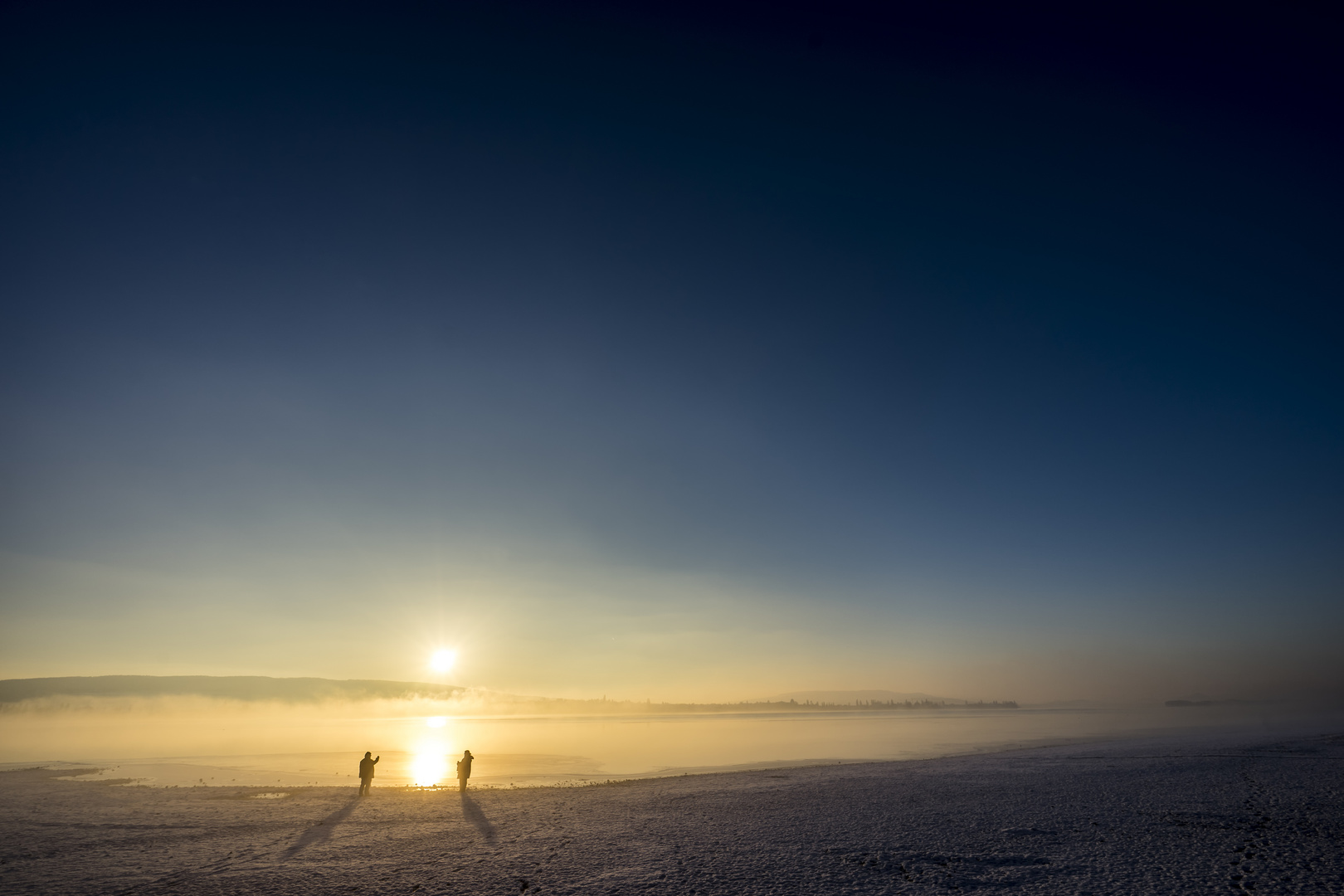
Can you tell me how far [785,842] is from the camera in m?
19.3

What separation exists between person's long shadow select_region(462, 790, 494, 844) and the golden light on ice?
805cm

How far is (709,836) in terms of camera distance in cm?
2022

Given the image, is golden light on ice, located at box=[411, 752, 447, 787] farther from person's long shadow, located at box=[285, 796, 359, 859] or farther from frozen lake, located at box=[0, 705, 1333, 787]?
person's long shadow, located at box=[285, 796, 359, 859]

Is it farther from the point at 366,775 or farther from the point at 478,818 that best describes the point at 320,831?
the point at 366,775

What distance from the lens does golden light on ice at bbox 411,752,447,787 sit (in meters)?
36.2

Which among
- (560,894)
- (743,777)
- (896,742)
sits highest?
(560,894)

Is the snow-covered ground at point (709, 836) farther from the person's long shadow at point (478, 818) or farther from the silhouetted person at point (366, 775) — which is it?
the silhouetted person at point (366, 775)

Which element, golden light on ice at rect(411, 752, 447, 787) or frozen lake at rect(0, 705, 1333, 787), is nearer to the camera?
golden light on ice at rect(411, 752, 447, 787)

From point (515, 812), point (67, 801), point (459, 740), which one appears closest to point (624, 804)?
point (515, 812)

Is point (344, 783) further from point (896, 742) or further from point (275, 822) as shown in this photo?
point (896, 742)

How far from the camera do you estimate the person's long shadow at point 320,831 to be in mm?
18828

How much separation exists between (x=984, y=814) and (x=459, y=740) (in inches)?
2907

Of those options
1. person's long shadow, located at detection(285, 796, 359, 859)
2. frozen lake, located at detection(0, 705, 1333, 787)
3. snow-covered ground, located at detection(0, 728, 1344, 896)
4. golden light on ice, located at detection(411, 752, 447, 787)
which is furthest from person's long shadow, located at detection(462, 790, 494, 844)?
frozen lake, located at detection(0, 705, 1333, 787)

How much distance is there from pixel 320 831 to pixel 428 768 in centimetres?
2487
